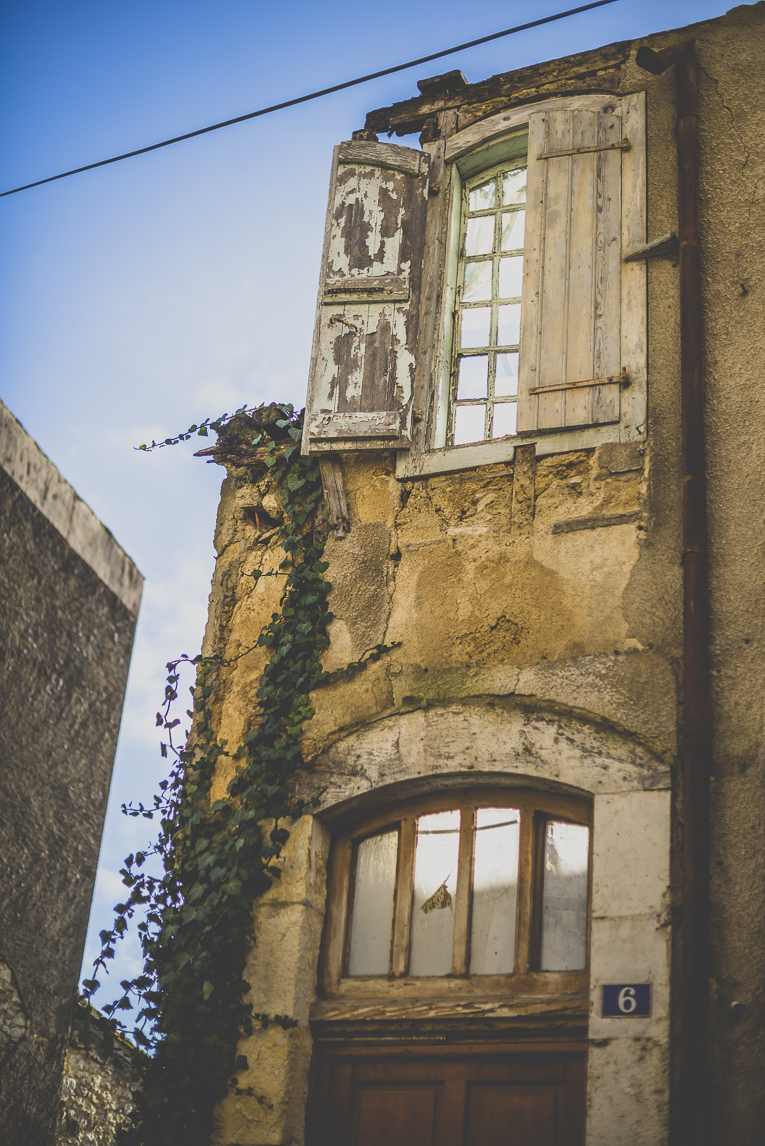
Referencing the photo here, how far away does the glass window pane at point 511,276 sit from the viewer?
5898 millimetres

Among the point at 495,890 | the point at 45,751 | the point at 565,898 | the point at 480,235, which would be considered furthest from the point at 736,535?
the point at 45,751

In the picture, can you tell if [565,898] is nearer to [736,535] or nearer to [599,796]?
[599,796]

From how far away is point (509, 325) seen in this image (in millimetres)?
5836

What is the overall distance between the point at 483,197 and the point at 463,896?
146 inches

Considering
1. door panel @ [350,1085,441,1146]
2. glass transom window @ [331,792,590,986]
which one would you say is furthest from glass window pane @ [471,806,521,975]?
door panel @ [350,1085,441,1146]

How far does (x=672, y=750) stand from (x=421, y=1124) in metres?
1.73

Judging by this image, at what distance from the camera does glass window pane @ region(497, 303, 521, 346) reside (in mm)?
5805

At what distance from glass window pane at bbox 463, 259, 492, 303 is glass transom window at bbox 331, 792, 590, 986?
2640 millimetres

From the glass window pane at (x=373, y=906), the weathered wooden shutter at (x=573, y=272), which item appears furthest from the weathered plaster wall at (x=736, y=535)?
the glass window pane at (x=373, y=906)

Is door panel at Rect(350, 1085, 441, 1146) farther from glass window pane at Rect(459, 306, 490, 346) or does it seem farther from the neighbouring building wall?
glass window pane at Rect(459, 306, 490, 346)

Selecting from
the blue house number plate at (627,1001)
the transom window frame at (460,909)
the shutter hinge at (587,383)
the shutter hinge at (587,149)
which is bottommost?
the blue house number plate at (627,1001)

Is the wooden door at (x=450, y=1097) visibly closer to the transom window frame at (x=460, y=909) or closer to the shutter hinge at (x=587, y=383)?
the transom window frame at (x=460, y=909)

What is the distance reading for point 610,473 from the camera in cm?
499

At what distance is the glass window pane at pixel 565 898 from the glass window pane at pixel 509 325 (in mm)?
2483
